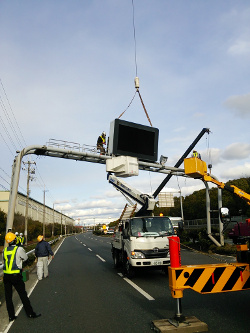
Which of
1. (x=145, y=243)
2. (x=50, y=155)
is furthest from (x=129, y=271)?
(x=50, y=155)

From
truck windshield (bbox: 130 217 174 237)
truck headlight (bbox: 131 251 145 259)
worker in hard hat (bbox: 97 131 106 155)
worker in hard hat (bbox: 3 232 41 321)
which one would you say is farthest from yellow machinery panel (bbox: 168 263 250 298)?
worker in hard hat (bbox: 97 131 106 155)

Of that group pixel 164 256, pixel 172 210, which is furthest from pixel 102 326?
pixel 172 210

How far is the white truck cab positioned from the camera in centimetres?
Result: 1033

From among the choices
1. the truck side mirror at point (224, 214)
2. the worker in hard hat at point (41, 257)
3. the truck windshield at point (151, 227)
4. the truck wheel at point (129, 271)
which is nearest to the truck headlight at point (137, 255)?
the truck windshield at point (151, 227)

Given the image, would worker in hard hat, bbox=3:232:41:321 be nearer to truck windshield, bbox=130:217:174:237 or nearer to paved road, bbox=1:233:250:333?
paved road, bbox=1:233:250:333

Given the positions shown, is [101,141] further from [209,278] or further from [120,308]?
[209,278]

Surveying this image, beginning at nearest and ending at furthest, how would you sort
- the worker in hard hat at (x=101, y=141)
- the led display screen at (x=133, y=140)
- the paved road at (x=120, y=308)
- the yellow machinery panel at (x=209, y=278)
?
the yellow machinery panel at (x=209, y=278) < the paved road at (x=120, y=308) < the led display screen at (x=133, y=140) < the worker in hard hat at (x=101, y=141)

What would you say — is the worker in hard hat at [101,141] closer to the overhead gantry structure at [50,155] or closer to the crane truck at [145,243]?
the overhead gantry structure at [50,155]

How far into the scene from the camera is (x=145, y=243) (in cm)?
1046

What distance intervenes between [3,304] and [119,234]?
18.9 feet

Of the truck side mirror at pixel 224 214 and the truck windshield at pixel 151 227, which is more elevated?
the truck side mirror at pixel 224 214

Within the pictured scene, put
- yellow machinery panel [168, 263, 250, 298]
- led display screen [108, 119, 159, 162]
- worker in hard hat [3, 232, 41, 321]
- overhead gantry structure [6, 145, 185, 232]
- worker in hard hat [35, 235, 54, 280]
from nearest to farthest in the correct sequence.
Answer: yellow machinery panel [168, 263, 250, 298]
worker in hard hat [3, 232, 41, 321]
worker in hard hat [35, 235, 54, 280]
overhead gantry structure [6, 145, 185, 232]
led display screen [108, 119, 159, 162]

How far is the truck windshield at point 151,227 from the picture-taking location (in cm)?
1094

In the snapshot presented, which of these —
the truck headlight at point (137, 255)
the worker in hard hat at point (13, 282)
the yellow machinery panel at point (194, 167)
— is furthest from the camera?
the truck headlight at point (137, 255)
